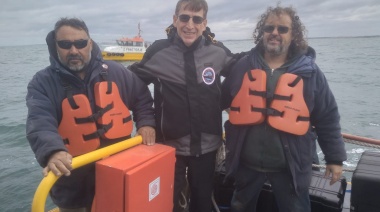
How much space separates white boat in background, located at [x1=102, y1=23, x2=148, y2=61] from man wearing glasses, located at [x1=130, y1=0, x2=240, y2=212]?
33.5 meters

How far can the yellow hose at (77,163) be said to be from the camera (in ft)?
5.21

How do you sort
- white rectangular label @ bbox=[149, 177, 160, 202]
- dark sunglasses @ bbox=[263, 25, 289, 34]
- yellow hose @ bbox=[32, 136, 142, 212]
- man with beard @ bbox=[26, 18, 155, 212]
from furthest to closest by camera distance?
dark sunglasses @ bbox=[263, 25, 289, 34] < man with beard @ bbox=[26, 18, 155, 212] < white rectangular label @ bbox=[149, 177, 160, 202] < yellow hose @ bbox=[32, 136, 142, 212]

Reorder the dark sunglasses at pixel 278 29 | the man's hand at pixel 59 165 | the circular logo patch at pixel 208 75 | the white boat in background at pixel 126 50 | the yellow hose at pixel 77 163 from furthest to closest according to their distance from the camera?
the white boat in background at pixel 126 50
the circular logo patch at pixel 208 75
the dark sunglasses at pixel 278 29
the man's hand at pixel 59 165
the yellow hose at pixel 77 163

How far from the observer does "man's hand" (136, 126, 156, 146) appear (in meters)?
2.31

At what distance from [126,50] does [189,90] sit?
1368 inches

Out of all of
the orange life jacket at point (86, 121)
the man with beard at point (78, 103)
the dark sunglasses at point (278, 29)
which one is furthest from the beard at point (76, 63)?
the dark sunglasses at point (278, 29)

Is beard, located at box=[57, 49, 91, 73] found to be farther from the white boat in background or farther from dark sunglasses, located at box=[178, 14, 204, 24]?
the white boat in background

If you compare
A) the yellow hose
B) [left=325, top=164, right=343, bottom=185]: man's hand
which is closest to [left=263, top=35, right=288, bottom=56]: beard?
[left=325, top=164, right=343, bottom=185]: man's hand

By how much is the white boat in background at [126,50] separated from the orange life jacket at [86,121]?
33.7m

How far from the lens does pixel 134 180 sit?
5.85ft

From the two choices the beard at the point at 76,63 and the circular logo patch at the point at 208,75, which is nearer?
the beard at the point at 76,63

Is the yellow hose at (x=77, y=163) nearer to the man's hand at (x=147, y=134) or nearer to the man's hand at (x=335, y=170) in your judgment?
the man's hand at (x=147, y=134)

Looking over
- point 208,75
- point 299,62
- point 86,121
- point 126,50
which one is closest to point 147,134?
point 86,121

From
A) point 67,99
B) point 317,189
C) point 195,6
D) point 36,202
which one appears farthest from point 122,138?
point 317,189
